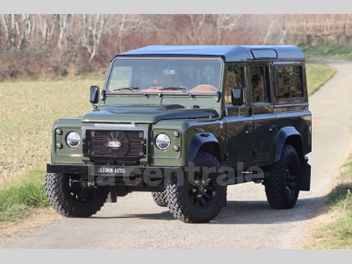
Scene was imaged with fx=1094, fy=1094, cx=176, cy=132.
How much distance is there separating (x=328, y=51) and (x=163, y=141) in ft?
227

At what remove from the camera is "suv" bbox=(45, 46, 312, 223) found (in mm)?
12328

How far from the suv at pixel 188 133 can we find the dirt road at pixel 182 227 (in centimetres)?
29

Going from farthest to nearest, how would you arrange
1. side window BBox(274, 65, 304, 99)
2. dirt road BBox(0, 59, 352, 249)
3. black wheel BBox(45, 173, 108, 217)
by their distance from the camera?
side window BBox(274, 65, 304, 99) → black wheel BBox(45, 173, 108, 217) → dirt road BBox(0, 59, 352, 249)

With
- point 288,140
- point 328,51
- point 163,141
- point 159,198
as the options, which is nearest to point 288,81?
point 288,140

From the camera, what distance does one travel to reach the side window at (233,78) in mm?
13555

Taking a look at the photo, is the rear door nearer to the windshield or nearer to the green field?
the windshield

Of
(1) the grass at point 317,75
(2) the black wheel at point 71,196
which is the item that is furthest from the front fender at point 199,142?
(1) the grass at point 317,75

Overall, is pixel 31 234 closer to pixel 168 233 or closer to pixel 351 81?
pixel 168 233

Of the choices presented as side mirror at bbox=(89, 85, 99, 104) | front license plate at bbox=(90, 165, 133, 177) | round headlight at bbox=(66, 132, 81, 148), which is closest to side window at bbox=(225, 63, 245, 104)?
side mirror at bbox=(89, 85, 99, 104)

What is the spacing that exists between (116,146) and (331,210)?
112 inches

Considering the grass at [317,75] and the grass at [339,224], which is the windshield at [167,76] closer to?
the grass at [339,224]

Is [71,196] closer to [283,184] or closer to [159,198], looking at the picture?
[159,198]

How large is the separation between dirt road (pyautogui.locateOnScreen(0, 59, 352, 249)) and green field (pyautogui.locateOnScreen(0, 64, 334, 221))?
1077 millimetres

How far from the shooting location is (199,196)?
12523mm
